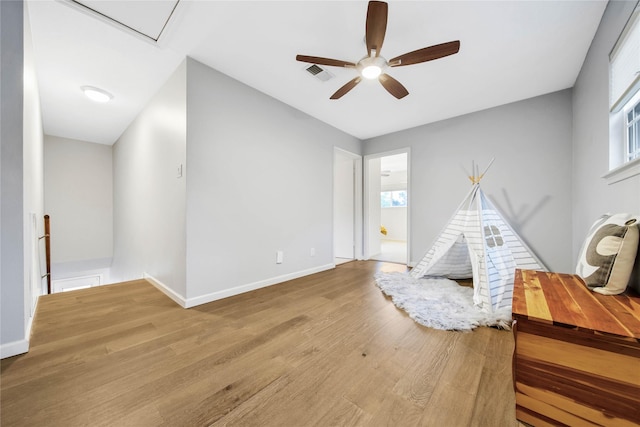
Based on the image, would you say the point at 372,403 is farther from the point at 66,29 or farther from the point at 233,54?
the point at 66,29

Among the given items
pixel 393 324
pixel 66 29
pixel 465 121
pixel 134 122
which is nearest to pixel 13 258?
pixel 66 29

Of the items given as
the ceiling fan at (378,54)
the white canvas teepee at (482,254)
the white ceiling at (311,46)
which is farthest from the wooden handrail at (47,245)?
the white canvas teepee at (482,254)

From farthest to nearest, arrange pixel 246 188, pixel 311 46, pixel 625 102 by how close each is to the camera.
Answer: pixel 246 188, pixel 311 46, pixel 625 102

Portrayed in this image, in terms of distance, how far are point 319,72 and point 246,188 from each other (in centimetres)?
148

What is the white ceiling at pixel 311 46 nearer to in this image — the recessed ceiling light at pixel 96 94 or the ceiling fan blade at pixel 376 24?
the recessed ceiling light at pixel 96 94

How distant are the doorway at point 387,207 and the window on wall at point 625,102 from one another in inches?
88.1

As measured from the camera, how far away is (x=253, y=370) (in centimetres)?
131

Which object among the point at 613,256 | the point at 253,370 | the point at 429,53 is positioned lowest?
the point at 253,370

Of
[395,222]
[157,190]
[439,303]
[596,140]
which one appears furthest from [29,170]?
Answer: [395,222]

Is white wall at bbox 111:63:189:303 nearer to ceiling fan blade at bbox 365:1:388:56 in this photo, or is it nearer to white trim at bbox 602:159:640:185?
ceiling fan blade at bbox 365:1:388:56

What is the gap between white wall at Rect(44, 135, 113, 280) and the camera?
436 centimetres

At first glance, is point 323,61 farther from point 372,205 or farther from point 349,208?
point 372,205

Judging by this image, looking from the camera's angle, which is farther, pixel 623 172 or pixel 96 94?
pixel 96 94

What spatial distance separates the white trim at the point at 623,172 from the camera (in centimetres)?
129
